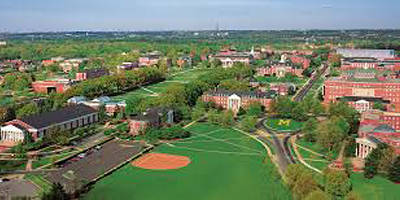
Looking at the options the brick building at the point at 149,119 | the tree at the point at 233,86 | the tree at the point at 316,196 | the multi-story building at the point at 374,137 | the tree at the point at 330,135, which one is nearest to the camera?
the tree at the point at 316,196

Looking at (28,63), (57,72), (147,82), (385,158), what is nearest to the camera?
(385,158)

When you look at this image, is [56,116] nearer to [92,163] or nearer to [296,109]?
[92,163]

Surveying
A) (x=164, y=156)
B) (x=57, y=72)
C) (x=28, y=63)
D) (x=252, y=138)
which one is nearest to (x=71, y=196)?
(x=164, y=156)

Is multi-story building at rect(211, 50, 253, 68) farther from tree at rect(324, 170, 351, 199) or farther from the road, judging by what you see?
tree at rect(324, 170, 351, 199)

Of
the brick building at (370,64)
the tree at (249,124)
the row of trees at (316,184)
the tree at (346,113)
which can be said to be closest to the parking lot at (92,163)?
the tree at (249,124)

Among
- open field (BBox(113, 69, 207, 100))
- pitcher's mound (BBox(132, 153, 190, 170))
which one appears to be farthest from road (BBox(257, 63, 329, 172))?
open field (BBox(113, 69, 207, 100))

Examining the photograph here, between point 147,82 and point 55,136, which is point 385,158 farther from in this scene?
point 147,82

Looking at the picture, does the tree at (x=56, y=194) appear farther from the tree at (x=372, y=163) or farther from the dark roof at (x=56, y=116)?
the tree at (x=372, y=163)
